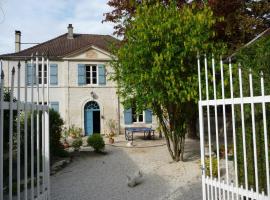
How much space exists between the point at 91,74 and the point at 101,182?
559 inches

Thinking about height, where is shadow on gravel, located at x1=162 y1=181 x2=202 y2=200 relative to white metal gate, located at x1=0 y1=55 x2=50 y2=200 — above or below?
below

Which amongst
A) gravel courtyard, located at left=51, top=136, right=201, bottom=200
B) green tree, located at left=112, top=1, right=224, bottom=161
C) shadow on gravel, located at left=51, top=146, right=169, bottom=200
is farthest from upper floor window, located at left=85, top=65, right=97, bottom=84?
green tree, located at left=112, top=1, right=224, bottom=161

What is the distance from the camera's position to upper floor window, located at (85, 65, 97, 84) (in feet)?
72.2

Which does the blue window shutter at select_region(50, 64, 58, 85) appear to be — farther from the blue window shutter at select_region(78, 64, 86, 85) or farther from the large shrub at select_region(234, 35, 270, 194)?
the large shrub at select_region(234, 35, 270, 194)

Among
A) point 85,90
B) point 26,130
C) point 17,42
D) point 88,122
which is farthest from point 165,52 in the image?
point 17,42

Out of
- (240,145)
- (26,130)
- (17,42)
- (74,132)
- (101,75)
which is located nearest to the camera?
(26,130)

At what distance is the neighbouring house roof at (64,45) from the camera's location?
21573 millimetres

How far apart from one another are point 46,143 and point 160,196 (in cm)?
399

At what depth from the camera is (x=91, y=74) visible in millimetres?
22016

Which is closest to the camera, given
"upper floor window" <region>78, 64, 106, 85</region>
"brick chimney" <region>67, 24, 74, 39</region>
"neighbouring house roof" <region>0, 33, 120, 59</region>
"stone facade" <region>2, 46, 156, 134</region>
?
"stone facade" <region>2, 46, 156, 134</region>

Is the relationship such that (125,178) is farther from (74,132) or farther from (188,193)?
(74,132)

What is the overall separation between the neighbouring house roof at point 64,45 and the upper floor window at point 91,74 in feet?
4.86

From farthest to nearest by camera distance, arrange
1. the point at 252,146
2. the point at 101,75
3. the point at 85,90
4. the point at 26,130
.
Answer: the point at 101,75
the point at 85,90
the point at 252,146
the point at 26,130

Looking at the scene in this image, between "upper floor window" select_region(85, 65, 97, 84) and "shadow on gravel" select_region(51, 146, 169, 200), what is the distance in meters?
10.5
